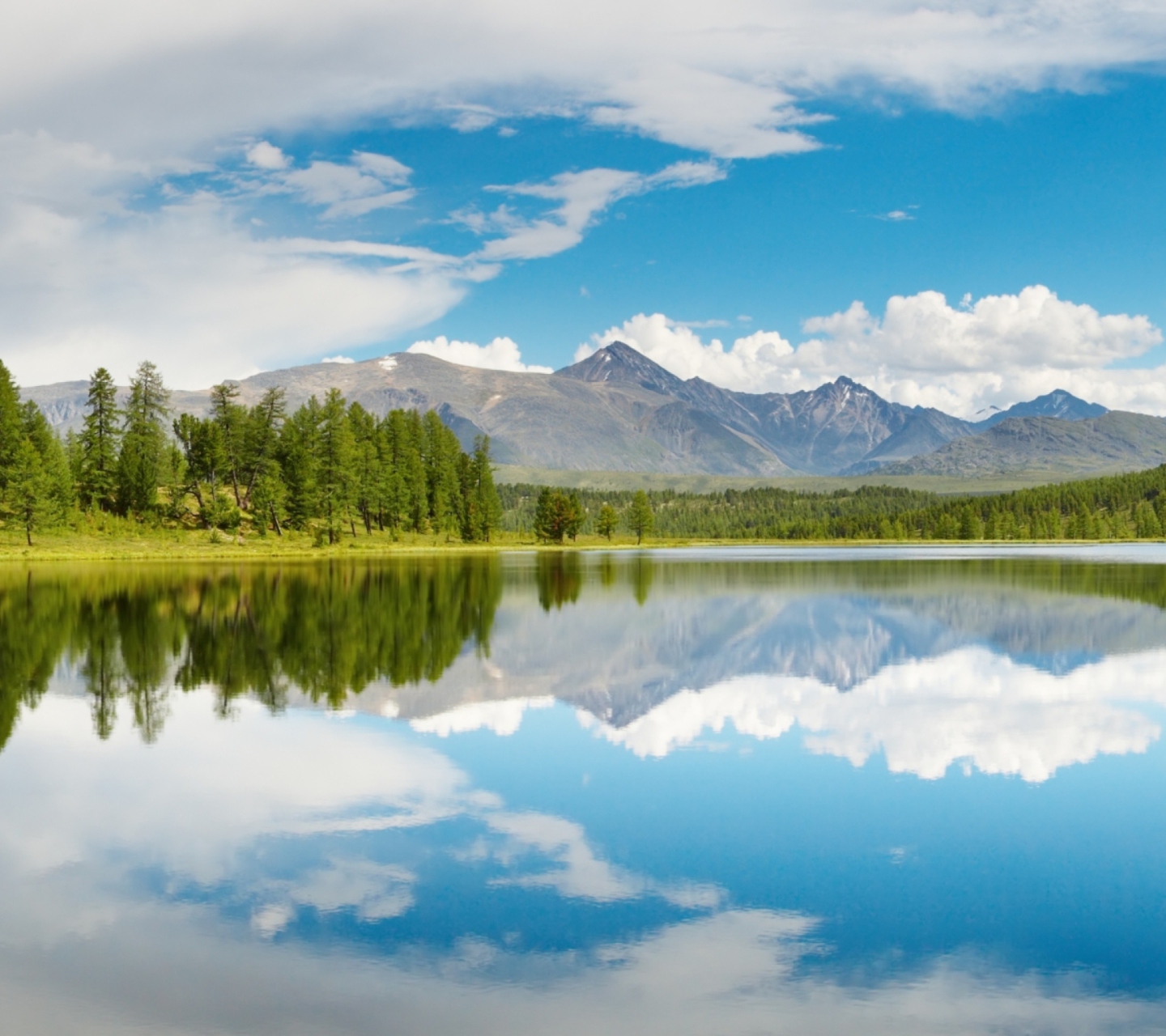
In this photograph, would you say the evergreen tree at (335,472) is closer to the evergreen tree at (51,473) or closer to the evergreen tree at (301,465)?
the evergreen tree at (301,465)

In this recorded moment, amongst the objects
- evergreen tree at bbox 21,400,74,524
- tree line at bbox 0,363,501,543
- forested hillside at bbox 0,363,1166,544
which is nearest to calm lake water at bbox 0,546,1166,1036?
evergreen tree at bbox 21,400,74,524

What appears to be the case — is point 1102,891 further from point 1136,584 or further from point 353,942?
point 1136,584

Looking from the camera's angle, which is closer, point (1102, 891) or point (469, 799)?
point (1102, 891)

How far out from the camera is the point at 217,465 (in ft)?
407

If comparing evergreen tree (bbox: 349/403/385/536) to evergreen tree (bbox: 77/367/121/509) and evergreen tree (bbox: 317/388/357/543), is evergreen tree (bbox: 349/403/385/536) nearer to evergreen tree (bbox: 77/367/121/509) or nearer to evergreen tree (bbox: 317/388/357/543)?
evergreen tree (bbox: 317/388/357/543)

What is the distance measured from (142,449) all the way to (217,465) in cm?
877

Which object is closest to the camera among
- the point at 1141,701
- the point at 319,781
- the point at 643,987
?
the point at 643,987

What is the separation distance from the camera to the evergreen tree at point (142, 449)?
118 m

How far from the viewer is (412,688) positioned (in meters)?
26.5

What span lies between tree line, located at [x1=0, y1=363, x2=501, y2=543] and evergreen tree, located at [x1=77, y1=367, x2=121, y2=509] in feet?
0.44

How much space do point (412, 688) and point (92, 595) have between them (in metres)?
36.4

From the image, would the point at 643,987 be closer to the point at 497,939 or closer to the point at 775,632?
the point at 497,939

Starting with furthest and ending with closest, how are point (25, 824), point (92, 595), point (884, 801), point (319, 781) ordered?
1. point (92, 595)
2. point (319, 781)
3. point (884, 801)
4. point (25, 824)

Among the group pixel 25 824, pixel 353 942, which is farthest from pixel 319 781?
pixel 353 942
